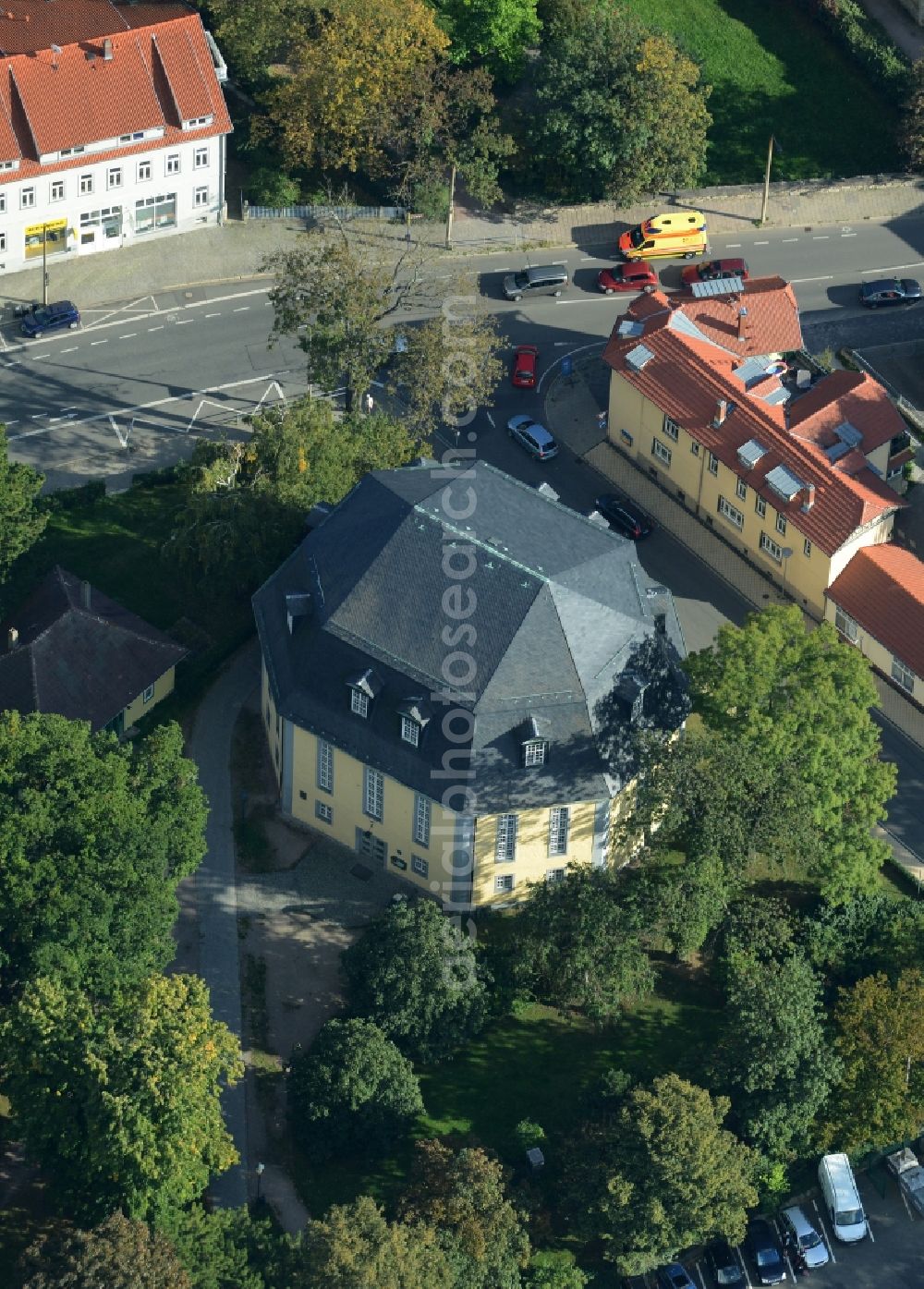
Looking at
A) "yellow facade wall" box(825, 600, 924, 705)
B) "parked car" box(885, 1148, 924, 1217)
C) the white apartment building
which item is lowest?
"parked car" box(885, 1148, 924, 1217)

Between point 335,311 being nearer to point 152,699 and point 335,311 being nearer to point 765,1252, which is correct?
point 152,699

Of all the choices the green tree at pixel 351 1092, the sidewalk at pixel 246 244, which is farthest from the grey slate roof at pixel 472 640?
the sidewalk at pixel 246 244

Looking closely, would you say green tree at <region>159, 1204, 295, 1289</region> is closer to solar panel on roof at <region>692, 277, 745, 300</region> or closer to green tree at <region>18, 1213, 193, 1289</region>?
green tree at <region>18, 1213, 193, 1289</region>

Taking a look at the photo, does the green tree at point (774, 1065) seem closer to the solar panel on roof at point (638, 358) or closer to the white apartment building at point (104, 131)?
the solar panel on roof at point (638, 358)

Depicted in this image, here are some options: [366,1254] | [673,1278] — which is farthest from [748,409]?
[366,1254]

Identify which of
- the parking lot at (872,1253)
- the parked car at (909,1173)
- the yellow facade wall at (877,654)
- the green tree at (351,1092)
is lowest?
the parking lot at (872,1253)

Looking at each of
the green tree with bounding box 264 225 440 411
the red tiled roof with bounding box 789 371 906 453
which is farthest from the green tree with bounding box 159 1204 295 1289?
the red tiled roof with bounding box 789 371 906 453

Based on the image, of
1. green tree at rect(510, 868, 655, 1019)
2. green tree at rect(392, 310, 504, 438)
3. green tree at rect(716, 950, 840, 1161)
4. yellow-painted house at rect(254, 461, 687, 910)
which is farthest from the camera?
green tree at rect(392, 310, 504, 438)
